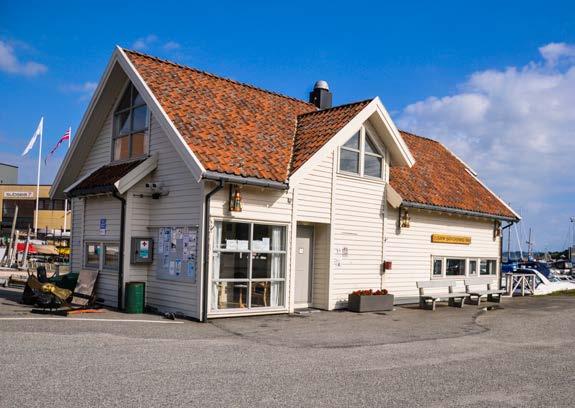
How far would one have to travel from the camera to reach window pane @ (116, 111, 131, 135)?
16.6m

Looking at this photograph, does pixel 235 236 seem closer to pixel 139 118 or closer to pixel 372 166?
pixel 139 118

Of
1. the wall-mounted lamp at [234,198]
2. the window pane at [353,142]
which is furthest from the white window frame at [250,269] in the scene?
the window pane at [353,142]

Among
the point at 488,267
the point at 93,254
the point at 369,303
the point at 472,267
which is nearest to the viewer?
the point at 369,303

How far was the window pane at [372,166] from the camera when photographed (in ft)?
56.6

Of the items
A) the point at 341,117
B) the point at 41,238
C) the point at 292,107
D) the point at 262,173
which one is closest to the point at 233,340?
the point at 262,173

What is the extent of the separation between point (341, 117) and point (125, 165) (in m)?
5.96

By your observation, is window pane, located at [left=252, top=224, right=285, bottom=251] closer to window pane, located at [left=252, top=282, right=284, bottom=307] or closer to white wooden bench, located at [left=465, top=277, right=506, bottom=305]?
window pane, located at [left=252, top=282, right=284, bottom=307]

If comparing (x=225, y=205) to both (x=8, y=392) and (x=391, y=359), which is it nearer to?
(x=391, y=359)

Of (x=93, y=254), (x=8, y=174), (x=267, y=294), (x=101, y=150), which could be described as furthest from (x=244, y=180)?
(x=8, y=174)

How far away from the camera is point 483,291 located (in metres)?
19.6

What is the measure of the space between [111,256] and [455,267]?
11.6m

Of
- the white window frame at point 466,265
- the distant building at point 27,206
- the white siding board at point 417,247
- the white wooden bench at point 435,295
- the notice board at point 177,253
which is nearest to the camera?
the notice board at point 177,253

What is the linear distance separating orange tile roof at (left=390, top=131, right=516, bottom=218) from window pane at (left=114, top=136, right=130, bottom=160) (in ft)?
25.6

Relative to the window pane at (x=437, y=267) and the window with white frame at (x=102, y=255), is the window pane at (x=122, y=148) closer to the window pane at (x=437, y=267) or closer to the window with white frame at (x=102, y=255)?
the window with white frame at (x=102, y=255)
